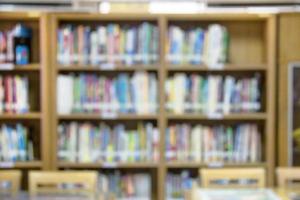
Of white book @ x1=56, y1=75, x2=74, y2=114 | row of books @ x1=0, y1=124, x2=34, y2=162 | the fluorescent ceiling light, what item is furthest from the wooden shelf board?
the fluorescent ceiling light

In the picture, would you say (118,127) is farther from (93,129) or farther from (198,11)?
(198,11)

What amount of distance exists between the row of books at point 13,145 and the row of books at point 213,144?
1183 millimetres

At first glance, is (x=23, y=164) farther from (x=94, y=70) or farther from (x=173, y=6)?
(x=173, y=6)

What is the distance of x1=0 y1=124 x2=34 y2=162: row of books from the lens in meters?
3.81

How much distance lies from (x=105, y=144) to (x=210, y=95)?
0.96 meters

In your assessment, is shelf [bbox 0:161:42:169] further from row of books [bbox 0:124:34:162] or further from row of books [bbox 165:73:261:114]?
row of books [bbox 165:73:261:114]

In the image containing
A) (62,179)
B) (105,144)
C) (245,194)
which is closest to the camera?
(245,194)

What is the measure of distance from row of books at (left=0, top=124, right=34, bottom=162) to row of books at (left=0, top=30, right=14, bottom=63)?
1.86 feet

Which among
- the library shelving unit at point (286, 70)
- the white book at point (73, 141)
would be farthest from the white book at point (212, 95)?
the white book at point (73, 141)

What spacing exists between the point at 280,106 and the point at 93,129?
155 cm

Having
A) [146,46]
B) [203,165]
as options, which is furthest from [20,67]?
[203,165]

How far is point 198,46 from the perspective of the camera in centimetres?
381

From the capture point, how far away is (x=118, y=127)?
390 centimetres

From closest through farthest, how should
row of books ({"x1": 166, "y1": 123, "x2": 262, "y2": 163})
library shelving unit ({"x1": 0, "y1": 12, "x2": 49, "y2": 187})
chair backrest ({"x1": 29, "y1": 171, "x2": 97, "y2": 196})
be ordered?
chair backrest ({"x1": 29, "y1": 171, "x2": 97, "y2": 196}) < library shelving unit ({"x1": 0, "y1": 12, "x2": 49, "y2": 187}) < row of books ({"x1": 166, "y1": 123, "x2": 262, "y2": 163})
